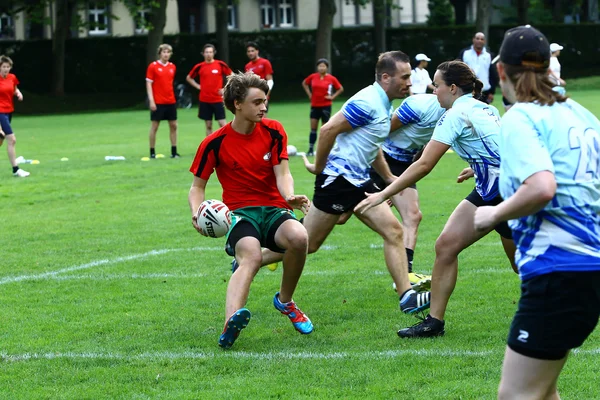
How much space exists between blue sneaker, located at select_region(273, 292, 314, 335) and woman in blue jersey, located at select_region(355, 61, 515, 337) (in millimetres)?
661

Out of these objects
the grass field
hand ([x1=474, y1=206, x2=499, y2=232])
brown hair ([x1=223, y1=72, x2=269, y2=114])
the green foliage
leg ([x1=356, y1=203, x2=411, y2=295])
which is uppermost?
the green foliage

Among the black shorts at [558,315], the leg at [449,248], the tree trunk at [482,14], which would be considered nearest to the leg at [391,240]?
the leg at [449,248]

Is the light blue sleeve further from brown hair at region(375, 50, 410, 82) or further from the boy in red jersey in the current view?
brown hair at region(375, 50, 410, 82)

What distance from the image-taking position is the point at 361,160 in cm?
744

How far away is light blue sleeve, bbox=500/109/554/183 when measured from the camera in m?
3.53

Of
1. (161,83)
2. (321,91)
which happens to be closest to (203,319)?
(161,83)

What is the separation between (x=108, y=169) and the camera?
18.1 meters

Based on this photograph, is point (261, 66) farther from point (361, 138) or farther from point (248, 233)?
point (248, 233)

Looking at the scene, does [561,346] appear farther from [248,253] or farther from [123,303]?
[123,303]

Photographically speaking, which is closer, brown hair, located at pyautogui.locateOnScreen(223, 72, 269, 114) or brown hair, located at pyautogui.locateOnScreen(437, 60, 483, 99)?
brown hair, located at pyautogui.locateOnScreen(437, 60, 483, 99)

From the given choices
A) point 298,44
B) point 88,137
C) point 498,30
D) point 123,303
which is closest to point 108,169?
point 88,137

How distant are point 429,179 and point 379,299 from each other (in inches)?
316

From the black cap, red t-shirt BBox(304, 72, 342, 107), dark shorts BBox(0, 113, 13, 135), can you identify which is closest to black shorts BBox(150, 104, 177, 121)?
dark shorts BBox(0, 113, 13, 135)

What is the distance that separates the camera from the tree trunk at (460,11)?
69375mm
